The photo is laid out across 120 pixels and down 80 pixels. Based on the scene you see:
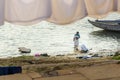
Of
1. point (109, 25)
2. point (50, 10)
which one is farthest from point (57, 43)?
point (50, 10)

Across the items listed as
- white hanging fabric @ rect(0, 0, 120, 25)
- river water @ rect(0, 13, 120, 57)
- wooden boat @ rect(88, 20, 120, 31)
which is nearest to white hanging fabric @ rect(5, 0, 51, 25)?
white hanging fabric @ rect(0, 0, 120, 25)

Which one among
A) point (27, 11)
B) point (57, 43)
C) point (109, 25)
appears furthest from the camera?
point (109, 25)

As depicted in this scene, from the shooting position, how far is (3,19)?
2.00 meters

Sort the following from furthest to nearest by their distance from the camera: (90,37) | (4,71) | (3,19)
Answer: (90,37) → (4,71) → (3,19)

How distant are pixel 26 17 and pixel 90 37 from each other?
73.7 feet

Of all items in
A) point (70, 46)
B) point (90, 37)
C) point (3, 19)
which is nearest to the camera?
point (3, 19)

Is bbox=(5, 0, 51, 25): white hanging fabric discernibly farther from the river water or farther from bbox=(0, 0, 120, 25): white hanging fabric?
the river water

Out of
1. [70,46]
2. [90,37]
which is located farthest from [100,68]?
[90,37]

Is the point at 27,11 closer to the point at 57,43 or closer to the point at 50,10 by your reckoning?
the point at 50,10

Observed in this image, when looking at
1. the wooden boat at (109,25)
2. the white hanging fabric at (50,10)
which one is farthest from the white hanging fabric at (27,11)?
the wooden boat at (109,25)

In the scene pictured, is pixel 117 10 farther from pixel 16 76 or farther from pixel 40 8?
pixel 16 76

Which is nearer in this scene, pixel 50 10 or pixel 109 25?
pixel 50 10

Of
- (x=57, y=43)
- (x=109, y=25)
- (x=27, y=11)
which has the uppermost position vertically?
(x=109, y=25)

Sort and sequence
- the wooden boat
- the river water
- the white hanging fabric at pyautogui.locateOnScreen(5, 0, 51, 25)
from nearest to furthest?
the white hanging fabric at pyautogui.locateOnScreen(5, 0, 51, 25) → the river water → the wooden boat
